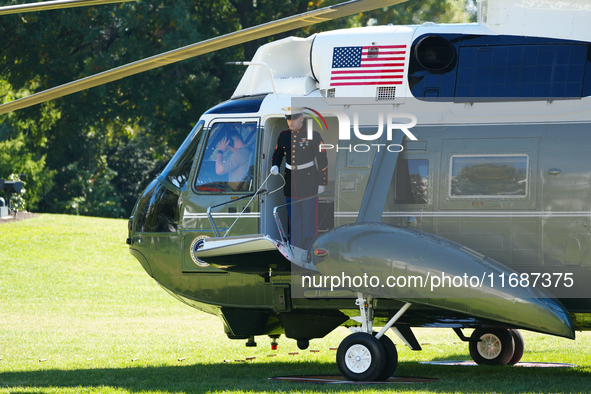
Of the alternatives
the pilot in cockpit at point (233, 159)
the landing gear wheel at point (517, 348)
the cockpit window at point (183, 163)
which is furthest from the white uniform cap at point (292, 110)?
the landing gear wheel at point (517, 348)

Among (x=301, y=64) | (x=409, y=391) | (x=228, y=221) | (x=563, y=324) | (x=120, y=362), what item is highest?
(x=301, y=64)

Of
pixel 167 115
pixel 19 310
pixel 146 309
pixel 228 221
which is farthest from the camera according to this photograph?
pixel 167 115

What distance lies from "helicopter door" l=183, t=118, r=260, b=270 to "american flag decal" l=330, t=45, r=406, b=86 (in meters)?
1.10

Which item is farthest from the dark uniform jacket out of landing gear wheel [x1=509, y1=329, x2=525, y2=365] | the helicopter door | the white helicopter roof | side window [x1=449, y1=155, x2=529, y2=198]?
landing gear wheel [x1=509, y1=329, x2=525, y2=365]

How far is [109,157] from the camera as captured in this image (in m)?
38.2

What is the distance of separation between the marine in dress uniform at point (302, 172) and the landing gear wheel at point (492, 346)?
9.34 feet

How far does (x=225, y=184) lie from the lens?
26.7 ft

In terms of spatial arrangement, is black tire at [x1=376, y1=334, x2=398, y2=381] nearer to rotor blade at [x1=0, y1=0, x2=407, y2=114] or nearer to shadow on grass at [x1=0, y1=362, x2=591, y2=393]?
shadow on grass at [x1=0, y1=362, x2=591, y2=393]

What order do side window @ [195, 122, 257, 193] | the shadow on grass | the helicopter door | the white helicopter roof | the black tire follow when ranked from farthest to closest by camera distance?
side window @ [195, 122, 257, 193]
the helicopter door
the white helicopter roof
the black tire
the shadow on grass

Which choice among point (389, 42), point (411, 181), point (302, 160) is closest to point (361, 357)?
point (411, 181)

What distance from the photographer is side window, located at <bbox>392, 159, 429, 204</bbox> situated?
7.41 meters

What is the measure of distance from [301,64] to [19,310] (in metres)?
9.23

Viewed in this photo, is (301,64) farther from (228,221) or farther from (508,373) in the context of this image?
(508,373)

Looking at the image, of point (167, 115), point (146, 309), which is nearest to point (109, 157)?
point (167, 115)
